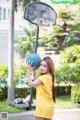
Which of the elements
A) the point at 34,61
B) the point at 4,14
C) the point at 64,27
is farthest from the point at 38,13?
the point at 64,27

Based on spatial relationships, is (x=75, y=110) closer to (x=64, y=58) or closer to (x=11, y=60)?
(x=11, y=60)

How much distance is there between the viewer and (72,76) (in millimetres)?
8398

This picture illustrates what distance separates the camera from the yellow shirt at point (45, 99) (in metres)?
4.22

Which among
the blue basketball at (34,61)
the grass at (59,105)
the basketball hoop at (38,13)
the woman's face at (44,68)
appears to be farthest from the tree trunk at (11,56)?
the woman's face at (44,68)

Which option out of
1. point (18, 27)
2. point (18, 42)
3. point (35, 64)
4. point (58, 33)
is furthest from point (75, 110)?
point (58, 33)

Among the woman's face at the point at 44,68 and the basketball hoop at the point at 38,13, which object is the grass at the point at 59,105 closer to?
the basketball hoop at the point at 38,13

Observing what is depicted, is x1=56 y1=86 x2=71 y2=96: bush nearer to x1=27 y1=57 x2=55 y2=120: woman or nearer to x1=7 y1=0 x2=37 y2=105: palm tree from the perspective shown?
x1=7 y1=0 x2=37 y2=105: palm tree

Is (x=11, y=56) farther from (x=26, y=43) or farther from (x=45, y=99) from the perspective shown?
(x=26, y=43)

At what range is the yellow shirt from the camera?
422 centimetres

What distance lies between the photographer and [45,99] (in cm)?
426

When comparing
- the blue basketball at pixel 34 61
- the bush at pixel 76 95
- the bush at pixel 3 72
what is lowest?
the bush at pixel 76 95

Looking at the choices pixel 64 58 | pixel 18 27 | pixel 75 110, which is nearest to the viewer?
pixel 75 110

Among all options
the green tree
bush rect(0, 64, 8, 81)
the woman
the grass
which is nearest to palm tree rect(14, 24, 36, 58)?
the green tree

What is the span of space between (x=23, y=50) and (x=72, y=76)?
390cm
